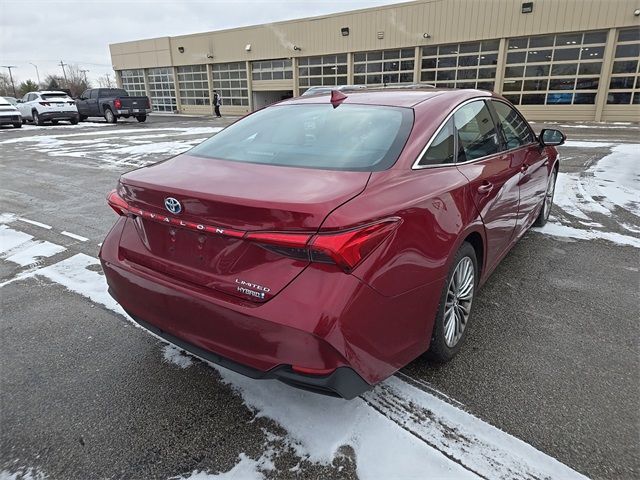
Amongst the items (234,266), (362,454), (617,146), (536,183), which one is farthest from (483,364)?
(617,146)

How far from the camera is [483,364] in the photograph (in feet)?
8.72

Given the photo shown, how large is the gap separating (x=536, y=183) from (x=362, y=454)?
3.15 metres

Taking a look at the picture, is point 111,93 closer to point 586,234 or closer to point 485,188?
point 586,234

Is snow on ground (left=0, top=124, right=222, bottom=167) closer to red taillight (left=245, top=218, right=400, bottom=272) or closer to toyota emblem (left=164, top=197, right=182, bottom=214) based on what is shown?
toyota emblem (left=164, top=197, right=182, bottom=214)

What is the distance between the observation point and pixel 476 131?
3012 millimetres

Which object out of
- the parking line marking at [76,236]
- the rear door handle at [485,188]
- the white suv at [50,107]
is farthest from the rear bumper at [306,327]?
the white suv at [50,107]

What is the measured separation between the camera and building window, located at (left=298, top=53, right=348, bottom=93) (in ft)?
85.4

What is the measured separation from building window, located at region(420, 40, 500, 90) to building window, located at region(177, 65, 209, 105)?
17337mm

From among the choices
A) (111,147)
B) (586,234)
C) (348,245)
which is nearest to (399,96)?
(348,245)

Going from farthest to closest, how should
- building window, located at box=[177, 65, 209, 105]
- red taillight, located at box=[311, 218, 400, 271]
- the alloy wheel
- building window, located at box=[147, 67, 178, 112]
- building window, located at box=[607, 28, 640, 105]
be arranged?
1. building window, located at box=[147, 67, 178, 112]
2. building window, located at box=[177, 65, 209, 105]
3. building window, located at box=[607, 28, 640, 105]
4. the alloy wheel
5. red taillight, located at box=[311, 218, 400, 271]

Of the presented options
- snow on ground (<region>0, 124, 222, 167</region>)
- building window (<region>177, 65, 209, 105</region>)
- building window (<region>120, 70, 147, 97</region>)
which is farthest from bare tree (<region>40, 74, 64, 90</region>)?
snow on ground (<region>0, 124, 222, 167</region>)

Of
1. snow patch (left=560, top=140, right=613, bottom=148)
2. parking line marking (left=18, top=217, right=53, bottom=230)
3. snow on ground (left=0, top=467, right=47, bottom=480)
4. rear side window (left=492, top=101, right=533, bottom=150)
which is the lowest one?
snow on ground (left=0, top=467, right=47, bottom=480)

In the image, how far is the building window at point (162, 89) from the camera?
35.3 m

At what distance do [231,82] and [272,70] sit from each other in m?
4.01
